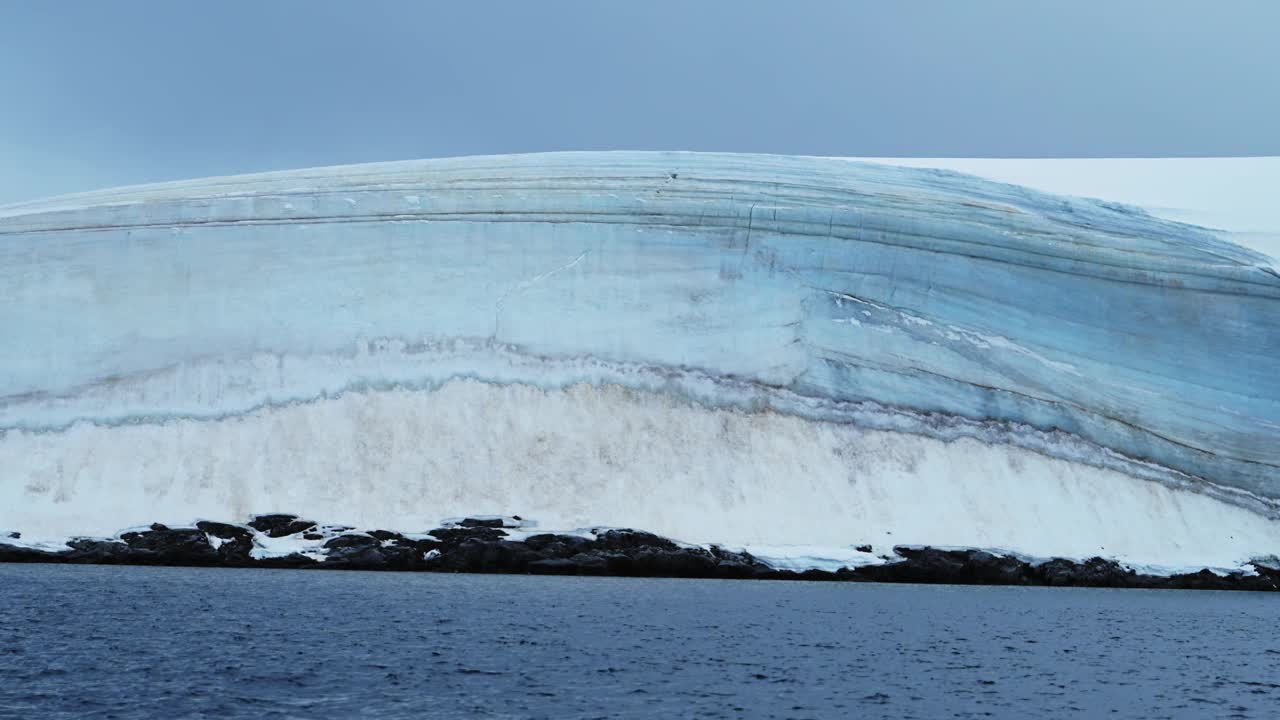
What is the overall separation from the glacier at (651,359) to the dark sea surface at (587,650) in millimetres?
3215

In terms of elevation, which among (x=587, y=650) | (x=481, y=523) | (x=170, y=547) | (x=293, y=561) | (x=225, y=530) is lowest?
(x=587, y=650)

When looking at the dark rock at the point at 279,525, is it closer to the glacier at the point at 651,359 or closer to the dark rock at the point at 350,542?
the glacier at the point at 651,359

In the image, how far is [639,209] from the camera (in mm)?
27484

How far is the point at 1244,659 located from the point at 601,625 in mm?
7110

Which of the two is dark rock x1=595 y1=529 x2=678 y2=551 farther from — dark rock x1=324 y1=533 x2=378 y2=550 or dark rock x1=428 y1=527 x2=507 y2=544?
dark rock x1=324 y1=533 x2=378 y2=550

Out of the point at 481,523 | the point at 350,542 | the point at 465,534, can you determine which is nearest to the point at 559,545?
the point at 481,523

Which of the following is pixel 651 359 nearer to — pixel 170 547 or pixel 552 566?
pixel 552 566

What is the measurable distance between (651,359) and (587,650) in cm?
1268

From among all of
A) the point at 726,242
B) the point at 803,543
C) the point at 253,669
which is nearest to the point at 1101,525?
the point at 803,543

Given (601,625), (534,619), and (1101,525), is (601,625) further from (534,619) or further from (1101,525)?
(1101,525)

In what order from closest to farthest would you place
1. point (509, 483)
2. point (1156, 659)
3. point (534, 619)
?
point (1156, 659), point (534, 619), point (509, 483)

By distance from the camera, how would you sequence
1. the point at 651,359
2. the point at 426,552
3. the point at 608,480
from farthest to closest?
the point at 651,359 < the point at 608,480 < the point at 426,552

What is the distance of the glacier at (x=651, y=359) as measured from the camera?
23.7m

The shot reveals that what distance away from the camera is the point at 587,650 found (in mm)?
13766
